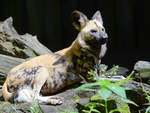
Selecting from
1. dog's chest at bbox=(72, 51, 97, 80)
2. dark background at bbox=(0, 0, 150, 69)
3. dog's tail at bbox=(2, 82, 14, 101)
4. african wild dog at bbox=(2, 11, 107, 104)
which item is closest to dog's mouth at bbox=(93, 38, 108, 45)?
african wild dog at bbox=(2, 11, 107, 104)

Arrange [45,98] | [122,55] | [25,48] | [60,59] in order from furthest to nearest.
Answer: [122,55]
[25,48]
[60,59]
[45,98]

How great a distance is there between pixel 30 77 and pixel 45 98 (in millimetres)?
283

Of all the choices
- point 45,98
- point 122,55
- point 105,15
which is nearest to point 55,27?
point 105,15

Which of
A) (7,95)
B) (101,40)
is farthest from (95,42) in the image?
(7,95)

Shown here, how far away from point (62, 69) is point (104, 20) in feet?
8.30

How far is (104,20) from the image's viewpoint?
5742 mm

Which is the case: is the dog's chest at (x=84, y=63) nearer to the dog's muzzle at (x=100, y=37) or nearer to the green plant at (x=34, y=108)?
the dog's muzzle at (x=100, y=37)

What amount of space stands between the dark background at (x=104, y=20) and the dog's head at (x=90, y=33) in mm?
2055

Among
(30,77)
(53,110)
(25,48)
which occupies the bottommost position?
(53,110)

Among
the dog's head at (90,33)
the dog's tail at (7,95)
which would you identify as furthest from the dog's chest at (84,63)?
the dog's tail at (7,95)

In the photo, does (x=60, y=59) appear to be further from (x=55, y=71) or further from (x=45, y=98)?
(x=45, y=98)

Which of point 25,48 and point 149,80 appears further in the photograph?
point 25,48

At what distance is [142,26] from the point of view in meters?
5.75

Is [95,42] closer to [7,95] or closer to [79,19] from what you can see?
[79,19]
